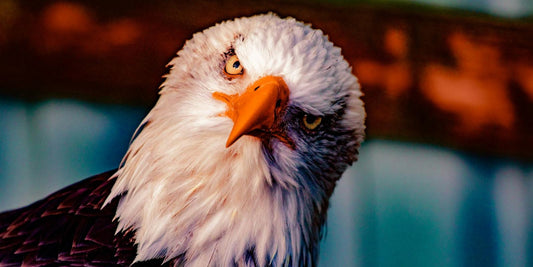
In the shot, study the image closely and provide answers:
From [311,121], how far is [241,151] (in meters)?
0.11

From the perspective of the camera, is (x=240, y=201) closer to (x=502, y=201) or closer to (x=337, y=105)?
(x=337, y=105)

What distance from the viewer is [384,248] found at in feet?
4.09

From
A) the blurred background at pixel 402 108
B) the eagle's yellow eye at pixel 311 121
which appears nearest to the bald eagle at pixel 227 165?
the eagle's yellow eye at pixel 311 121

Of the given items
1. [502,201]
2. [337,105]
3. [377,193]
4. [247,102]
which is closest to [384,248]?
[377,193]

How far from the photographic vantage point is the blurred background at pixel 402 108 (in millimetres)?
1109

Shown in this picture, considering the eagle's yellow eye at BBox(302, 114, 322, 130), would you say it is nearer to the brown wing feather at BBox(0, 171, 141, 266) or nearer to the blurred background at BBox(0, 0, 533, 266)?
the brown wing feather at BBox(0, 171, 141, 266)

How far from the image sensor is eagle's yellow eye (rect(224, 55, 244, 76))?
75cm

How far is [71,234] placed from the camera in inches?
31.3

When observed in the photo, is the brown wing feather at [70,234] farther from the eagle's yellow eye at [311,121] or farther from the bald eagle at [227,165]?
the eagle's yellow eye at [311,121]

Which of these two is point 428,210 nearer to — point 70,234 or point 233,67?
point 233,67

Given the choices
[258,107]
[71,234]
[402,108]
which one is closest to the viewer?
[258,107]

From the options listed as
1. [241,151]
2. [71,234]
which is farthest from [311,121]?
[71,234]

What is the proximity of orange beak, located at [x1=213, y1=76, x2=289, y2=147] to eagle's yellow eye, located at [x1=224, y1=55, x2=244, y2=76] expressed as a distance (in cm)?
4

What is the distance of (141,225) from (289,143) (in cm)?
25
